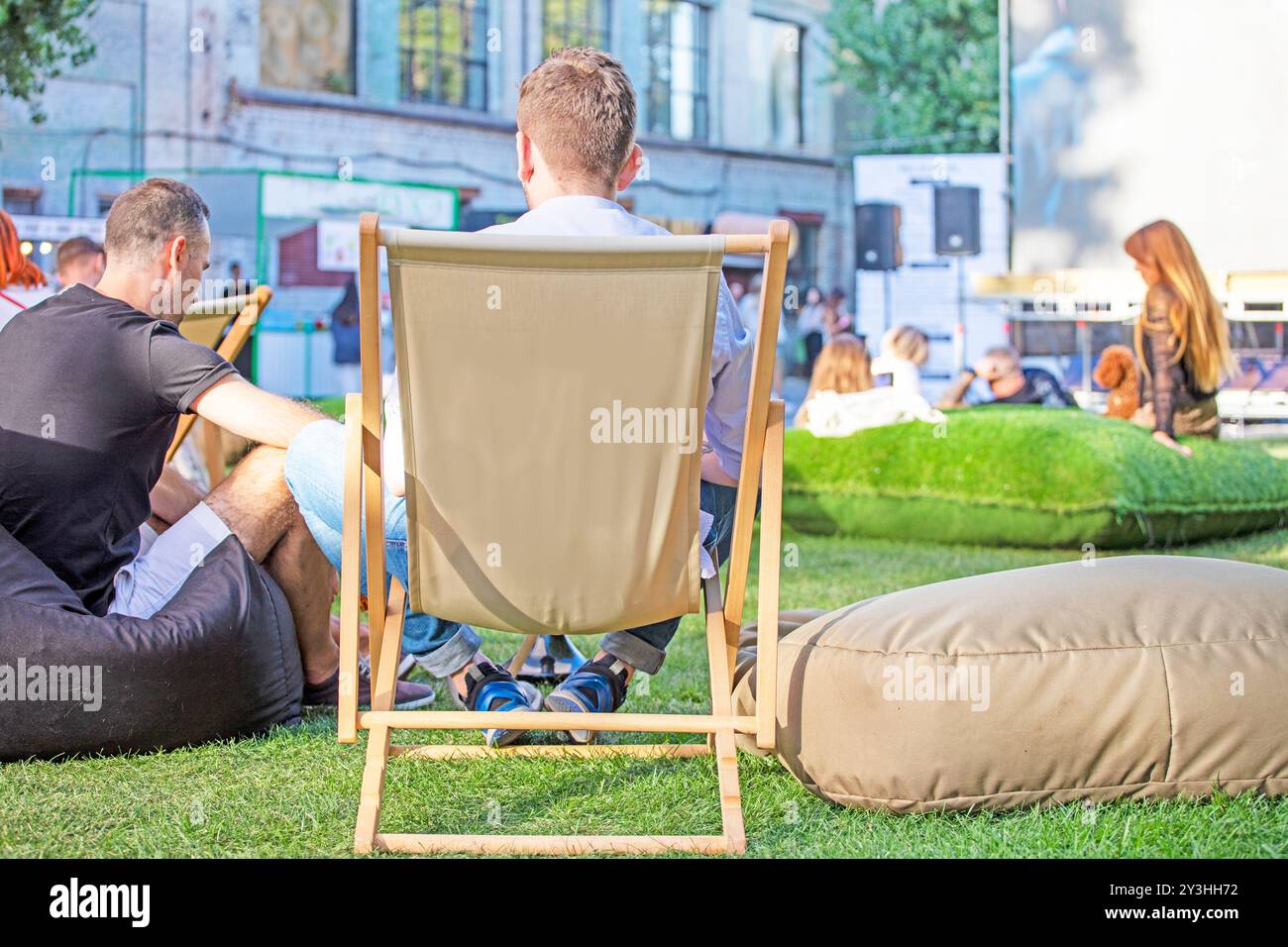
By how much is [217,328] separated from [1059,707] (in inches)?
121

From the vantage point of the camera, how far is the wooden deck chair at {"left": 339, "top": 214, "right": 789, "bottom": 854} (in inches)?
86.1

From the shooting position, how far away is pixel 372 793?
2240 millimetres

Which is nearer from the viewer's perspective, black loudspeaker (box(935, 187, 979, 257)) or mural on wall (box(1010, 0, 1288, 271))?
mural on wall (box(1010, 0, 1288, 271))

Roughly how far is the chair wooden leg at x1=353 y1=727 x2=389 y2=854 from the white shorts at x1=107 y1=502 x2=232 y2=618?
0.77 m

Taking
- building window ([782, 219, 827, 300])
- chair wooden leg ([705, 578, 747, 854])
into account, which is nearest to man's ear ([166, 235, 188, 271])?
chair wooden leg ([705, 578, 747, 854])

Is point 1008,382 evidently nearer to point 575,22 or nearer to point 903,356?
point 903,356

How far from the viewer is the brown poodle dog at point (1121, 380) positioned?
25.0 feet

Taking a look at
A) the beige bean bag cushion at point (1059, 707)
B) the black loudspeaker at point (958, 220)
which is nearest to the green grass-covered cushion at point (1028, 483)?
the beige bean bag cushion at point (1059, 707)

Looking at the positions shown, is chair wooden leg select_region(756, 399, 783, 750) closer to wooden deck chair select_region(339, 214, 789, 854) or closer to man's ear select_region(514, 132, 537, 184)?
wooden deck chair select_region(339, 214, 789, 854)

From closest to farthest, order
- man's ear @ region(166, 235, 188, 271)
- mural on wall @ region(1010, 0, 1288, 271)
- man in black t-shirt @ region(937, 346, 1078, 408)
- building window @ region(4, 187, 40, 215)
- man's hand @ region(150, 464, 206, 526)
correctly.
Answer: man's ear @ region(166, 235, 188, 271)
man's hand @ region(150, 464, 206, 526)
man in black t-shirt @ region(937, 346, 1078, 408)
mural on wall @ region(1010, 0, 1288, 271)
building window @ region(4, 187, 40, 215)

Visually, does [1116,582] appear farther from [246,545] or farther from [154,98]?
[154,98]

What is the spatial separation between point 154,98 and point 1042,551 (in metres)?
14.7

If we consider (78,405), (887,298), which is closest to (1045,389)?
(887,298)
